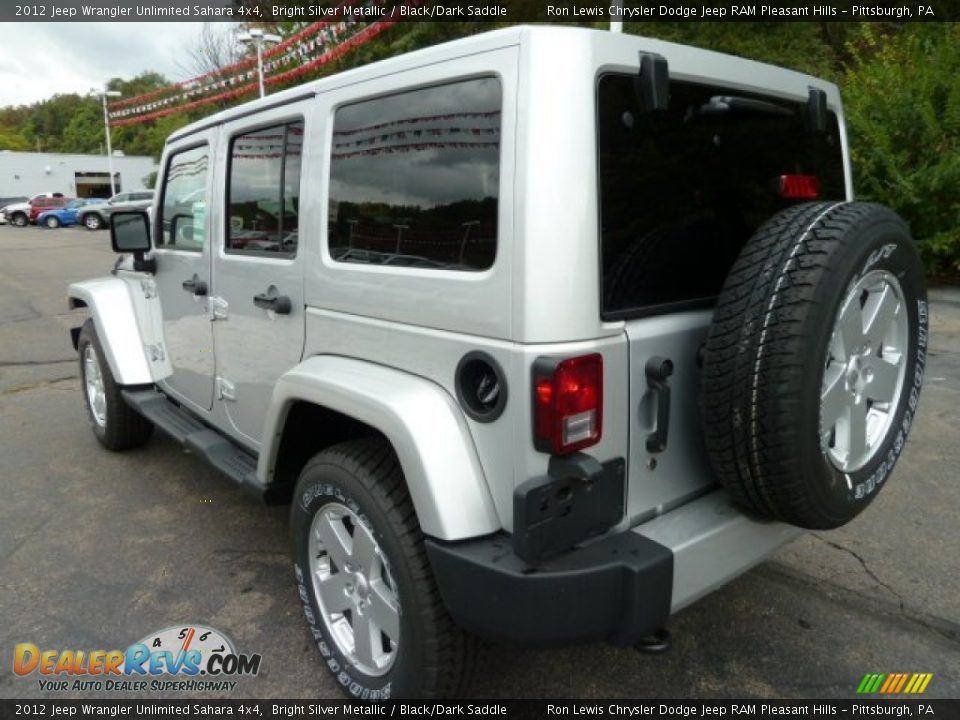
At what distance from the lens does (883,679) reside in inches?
97.0

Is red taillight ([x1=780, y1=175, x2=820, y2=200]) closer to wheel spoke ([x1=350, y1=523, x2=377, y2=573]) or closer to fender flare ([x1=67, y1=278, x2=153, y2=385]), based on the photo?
wheel spoke ([x1=350, y1=523, x2=377, y2=573])

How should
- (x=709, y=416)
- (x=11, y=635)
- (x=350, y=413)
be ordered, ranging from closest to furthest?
(x=709, y=416) → (x=350, y=413) → (x=11, y=635)

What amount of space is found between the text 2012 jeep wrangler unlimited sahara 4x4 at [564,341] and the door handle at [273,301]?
0.07 feet

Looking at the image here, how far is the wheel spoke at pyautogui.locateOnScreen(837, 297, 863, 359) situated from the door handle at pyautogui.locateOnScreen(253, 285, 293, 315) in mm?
1773

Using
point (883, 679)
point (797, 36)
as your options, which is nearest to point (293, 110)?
point (883, 679)

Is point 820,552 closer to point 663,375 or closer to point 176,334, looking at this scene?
point 663,375

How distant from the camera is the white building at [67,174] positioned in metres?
48.0

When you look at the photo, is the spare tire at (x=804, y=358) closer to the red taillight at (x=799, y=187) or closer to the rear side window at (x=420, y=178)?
the red taillight at (x=799, y=187)

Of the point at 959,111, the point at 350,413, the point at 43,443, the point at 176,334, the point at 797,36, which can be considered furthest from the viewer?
the point at 797,36

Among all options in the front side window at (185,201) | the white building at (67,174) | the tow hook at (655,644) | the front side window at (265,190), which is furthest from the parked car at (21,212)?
the tow hook at (655,644)

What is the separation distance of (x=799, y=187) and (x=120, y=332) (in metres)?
3.59

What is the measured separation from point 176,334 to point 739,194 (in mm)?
2795

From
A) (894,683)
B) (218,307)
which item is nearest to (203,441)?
(218,307)

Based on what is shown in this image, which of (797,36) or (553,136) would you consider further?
(797,36)
